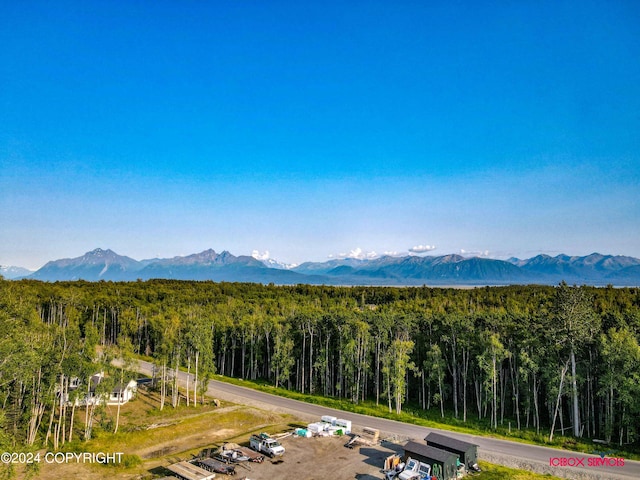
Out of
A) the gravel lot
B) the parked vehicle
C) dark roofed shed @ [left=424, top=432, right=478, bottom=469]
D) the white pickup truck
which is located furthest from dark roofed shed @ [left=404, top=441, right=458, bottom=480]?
the white pickup truck

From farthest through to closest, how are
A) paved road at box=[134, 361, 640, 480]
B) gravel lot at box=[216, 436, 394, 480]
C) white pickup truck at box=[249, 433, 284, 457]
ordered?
white pickup truck at box=[249, 433, 284, 457] < paved road at box=[134, 361, 640, 480] < gravel lot at box=[216, 436, 394, 480]

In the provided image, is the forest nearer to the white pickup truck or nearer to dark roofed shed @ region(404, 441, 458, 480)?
the white pickup truck

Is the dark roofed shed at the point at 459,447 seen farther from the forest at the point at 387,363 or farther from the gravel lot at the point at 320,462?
the forest at the point at 387,363

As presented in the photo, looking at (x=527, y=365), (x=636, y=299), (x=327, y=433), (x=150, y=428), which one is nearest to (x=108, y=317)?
(x=150, y=428)

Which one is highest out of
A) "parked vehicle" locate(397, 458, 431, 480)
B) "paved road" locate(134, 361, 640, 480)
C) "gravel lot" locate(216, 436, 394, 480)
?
"parked vehicle" locate(397, 458, 431, 480)

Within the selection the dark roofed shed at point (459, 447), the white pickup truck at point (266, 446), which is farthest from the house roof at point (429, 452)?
the white pickup truck at point (266, 446)
